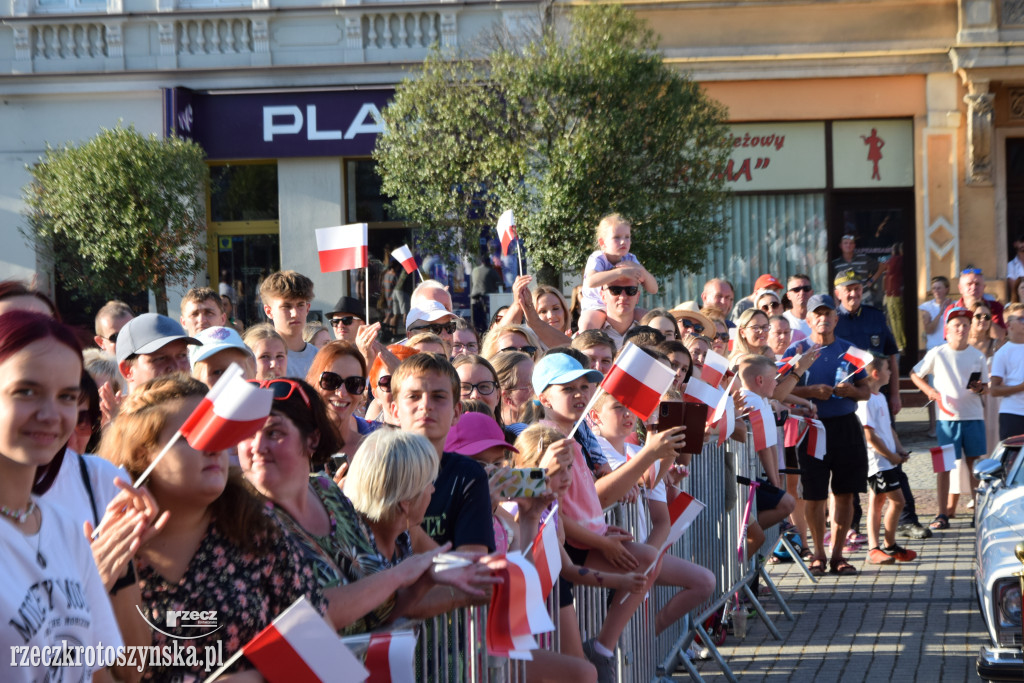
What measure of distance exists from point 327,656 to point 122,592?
0.51 meters

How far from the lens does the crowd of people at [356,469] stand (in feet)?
9.07

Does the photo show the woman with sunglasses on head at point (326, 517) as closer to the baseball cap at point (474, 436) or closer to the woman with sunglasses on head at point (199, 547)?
the woman with sunglasses on head at point (199, 547)

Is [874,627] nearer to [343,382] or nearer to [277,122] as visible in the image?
[343,382]

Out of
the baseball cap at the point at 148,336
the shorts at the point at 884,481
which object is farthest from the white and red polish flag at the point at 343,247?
the shorts at the point at 884,481

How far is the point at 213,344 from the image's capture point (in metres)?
5.68

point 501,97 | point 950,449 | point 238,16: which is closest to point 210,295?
point 950,449

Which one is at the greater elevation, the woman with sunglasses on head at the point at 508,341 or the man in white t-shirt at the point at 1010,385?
the woman with sunglasses on head at the point at 508,341

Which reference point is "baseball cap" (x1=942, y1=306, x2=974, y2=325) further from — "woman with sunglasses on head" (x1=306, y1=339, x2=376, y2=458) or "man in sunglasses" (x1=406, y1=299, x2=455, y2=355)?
"woman with sunglasses on head" (x1=306, y1=339, x2=376, y2=458)

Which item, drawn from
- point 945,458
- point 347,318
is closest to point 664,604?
point 347,318

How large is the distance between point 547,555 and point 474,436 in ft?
3.15

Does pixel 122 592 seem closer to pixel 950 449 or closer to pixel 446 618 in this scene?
pixel 446 618

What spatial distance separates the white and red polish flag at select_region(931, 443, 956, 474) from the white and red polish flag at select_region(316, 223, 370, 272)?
18.1 ft

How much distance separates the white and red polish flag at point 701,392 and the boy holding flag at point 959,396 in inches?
208

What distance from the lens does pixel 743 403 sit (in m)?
8.51
